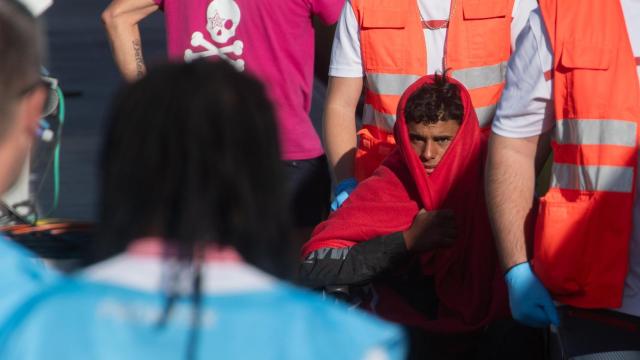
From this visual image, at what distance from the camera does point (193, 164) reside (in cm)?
165

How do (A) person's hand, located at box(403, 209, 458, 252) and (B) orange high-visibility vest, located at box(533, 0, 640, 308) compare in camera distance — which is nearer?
(B) orange high-visibility vest, located at box(533, 0, 640, 308)

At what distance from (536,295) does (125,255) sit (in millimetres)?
1663

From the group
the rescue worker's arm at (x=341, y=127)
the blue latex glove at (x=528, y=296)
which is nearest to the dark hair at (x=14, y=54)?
the blue latex glove at (x=528, y=296)

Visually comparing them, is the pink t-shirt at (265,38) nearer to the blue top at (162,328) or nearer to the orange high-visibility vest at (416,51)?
the orange high-visibility vest at (416,51)

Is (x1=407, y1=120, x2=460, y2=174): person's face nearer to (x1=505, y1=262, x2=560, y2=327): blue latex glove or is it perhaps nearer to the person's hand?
the person's hand

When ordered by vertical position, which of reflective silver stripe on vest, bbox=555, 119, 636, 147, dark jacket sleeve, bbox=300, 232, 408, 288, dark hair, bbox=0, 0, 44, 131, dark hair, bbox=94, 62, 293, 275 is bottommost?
dark jacket sleeve, bbox=300, 232, 408, 288

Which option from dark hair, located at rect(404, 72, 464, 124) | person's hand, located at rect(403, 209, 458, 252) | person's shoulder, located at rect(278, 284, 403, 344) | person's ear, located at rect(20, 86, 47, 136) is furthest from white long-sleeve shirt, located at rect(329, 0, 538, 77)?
person's shoulder, located at rect(278, 284, 403, 344)

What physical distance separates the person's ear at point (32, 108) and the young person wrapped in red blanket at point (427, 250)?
1.94 m

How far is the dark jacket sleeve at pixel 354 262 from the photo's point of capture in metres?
3.71

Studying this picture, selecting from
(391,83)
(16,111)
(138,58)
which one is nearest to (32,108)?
(16,111)

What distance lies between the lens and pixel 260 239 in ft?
5.63

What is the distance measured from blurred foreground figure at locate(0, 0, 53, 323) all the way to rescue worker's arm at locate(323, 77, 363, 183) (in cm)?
257

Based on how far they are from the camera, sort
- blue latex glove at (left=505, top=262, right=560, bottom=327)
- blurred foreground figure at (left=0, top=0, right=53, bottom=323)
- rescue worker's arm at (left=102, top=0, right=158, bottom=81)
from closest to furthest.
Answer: blurred foreground figure at (left=0, top=0, right=53, bottom=323)
blue latex glove at (left=505, top=262, right=560, bottom=327)
rescue worker's arm at (left=102, top=0, right=158, bottom=81)

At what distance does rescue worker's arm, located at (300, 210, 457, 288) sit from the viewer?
12.1ft
